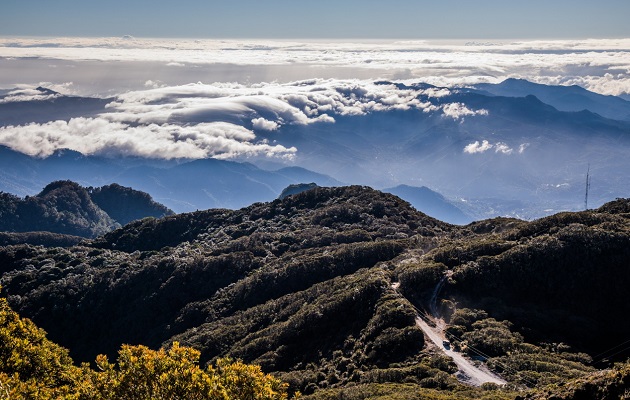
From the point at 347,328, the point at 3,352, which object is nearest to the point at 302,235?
the point at 347,328

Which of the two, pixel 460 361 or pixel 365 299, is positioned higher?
pixel 460 361

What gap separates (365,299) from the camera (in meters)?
80.8

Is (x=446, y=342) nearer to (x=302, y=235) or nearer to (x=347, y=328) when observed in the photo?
(x=347, y=328)

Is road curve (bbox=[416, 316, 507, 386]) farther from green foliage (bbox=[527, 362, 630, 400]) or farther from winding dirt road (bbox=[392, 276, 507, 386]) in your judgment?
green foliage (bbox=[527, 362, 630, 400])

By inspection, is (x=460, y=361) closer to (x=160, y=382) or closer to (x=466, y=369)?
(x=466, y=369)

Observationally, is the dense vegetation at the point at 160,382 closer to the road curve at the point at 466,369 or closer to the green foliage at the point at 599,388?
the green foliage at the point at 599,388

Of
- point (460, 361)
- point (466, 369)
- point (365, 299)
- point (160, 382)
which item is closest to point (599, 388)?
point (466, 369)

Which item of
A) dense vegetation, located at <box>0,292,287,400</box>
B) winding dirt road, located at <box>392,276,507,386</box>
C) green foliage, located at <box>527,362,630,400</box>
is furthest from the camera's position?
winding dirt road, located at <box>392,276,507,386</box>

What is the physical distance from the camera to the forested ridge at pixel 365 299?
62.7 m

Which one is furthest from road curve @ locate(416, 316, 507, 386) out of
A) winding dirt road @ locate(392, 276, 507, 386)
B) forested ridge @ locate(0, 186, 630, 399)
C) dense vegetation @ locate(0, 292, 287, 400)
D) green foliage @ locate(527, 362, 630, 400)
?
dense vegetation @ locate(0, 292, 287, 400)

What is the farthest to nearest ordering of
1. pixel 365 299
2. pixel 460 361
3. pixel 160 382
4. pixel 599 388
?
pixel 365 299 < pixel 460 361 < pixel 599 388 < pixel 160 382

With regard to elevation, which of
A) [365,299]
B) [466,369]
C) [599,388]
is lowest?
[365,299]

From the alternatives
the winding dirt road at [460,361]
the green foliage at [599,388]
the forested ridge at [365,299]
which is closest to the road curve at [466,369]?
the winding dirt road at [460,361]

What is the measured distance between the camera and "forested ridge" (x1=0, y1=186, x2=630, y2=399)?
62.7m
